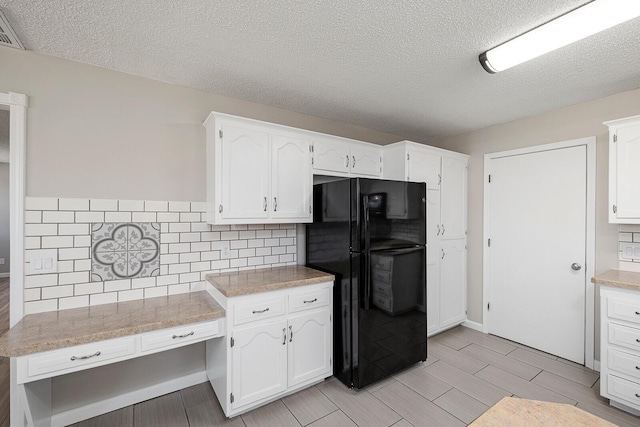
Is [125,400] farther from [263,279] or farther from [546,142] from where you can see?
[546,142]

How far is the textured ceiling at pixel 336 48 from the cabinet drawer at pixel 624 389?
2243 mm

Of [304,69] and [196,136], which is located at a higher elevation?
Answer: [304,69]

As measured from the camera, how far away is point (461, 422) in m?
1.98

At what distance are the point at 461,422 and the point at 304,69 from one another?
2.72 meters

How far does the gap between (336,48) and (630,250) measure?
117 inches

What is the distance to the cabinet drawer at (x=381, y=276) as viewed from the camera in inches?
91.3

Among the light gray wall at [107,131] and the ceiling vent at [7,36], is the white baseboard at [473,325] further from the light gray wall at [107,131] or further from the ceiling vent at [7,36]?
the ceiling vent at [7,36]

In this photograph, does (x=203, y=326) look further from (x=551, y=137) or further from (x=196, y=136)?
(x=551, y=137)

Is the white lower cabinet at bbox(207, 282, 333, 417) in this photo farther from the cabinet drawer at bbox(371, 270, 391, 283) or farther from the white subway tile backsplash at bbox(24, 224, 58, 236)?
the white subway tile backsplash at bbox(24, 224, 58, 236)

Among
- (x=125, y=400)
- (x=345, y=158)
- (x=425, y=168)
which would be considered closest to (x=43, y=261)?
(x=125, y=400)

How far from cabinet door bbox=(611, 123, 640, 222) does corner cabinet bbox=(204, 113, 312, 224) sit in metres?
2.50

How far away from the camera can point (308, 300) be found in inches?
90.6

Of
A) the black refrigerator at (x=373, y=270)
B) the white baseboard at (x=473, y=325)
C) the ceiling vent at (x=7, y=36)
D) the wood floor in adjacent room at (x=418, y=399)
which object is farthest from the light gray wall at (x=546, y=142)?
the ceiling vent at (x=7, y=36)

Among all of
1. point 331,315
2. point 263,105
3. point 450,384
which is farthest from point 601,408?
point 263,105
